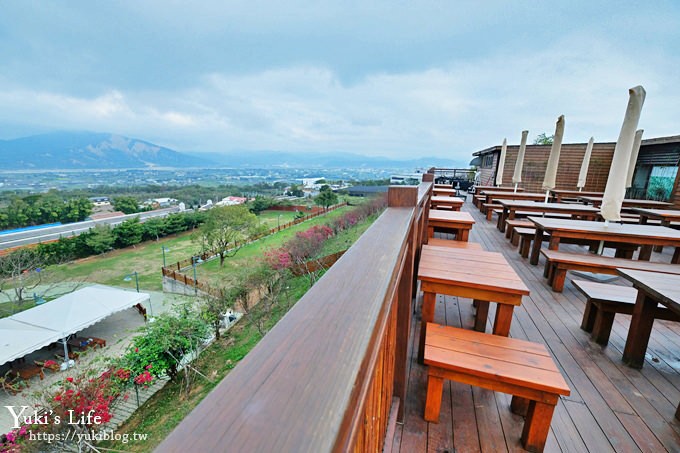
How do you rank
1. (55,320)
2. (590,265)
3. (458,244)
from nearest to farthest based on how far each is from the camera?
(590,265) < (458,244) < (55,320)

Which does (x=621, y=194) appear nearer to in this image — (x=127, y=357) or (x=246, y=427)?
(x=246, y=427)

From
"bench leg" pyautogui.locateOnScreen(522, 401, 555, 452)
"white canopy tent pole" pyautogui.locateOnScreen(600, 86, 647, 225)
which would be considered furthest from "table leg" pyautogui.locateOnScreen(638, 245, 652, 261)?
"bench leg" pyautogui.locateOnScreen(522, 401, 555, 452)

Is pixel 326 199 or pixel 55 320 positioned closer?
pixel 55 320

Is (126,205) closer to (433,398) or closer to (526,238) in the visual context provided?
(526,238)

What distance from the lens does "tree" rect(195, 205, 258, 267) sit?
2083cm

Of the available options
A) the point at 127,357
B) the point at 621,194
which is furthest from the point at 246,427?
the point at 127,357

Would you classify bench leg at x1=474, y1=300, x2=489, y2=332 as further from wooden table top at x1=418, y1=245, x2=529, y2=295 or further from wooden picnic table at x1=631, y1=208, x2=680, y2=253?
wooden picnic table at x1=631, y1=208, x2=680, y2=253

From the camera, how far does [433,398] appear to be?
163 cm

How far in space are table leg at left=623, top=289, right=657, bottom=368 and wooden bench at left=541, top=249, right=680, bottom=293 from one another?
3.33ft

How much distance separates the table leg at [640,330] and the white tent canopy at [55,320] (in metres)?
13.4

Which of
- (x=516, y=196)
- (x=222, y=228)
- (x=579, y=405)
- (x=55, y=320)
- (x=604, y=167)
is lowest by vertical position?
(x=55, y=320)

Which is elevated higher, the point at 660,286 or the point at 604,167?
the point at 604,167

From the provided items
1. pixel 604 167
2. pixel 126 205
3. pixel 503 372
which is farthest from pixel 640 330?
pixel 126 205

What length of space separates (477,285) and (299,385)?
1787mm
